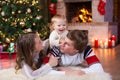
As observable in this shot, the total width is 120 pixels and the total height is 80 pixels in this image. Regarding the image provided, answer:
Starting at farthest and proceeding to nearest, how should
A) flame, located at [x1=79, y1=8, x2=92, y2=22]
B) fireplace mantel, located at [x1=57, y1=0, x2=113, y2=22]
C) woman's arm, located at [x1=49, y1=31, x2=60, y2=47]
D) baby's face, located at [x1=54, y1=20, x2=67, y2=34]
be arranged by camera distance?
flame, located at [x1=79, y1=8, x2=92, y2=22] → fireplace mantel, located at [x1=57, y1=0, x2=113, y2=22] → baby's face, located at [x1=54, y1=20, x2=67, y2=34] → woman's arm, located at [x1=49, y1=31, x2=60, y2=47]

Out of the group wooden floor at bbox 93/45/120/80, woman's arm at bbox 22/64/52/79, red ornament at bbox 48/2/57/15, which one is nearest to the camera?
woman's arm at bbox 22/64/52/79

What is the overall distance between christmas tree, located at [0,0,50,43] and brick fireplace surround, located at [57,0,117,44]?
2.06 meters

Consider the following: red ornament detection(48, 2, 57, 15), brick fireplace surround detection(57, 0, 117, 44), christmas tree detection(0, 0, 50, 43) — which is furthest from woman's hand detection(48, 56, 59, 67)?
red ornament detection(48, 2, 57, 15)

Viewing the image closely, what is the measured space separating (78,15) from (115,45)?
1.29 m

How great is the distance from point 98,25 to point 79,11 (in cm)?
98

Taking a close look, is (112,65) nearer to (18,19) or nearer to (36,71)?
(18,19)

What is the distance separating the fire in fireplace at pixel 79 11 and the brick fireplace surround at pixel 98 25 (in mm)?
271

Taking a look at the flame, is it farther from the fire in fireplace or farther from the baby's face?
the baby's face

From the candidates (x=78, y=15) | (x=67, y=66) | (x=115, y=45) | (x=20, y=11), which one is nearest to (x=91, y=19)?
(x=78, y=15)

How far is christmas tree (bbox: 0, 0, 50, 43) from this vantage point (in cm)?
536

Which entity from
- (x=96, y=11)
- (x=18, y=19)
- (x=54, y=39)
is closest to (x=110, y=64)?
(x=18, y=19)

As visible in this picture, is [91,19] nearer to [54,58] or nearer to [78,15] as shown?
[78,15]

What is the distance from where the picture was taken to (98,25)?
727 cm

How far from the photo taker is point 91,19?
7.83m
